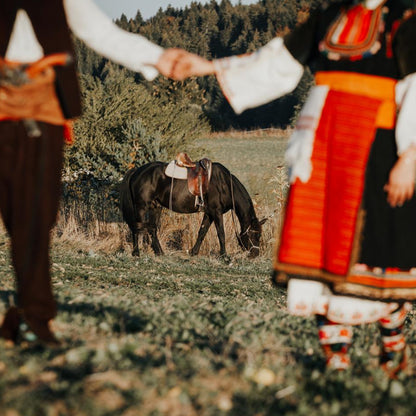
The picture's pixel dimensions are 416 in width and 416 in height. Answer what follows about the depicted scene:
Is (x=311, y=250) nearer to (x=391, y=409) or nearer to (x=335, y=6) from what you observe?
(x=391, y=409)

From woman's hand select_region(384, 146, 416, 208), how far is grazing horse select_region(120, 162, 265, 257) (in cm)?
889

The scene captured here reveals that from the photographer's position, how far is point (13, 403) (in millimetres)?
1893

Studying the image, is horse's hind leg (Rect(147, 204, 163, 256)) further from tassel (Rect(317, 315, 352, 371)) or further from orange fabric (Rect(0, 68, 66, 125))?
orange fabric (Rect(0, 68, 66, 125))

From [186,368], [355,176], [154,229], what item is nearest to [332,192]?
[355,176]

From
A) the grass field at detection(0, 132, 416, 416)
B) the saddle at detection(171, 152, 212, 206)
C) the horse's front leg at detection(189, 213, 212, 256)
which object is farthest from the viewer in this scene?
the horse's front leg at detection(189, 213, 212, 256)

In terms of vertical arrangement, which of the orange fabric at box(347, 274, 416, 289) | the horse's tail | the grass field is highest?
the orange fabric at box(347, 274, 416, 289)

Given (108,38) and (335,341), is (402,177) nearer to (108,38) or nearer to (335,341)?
(335,341)

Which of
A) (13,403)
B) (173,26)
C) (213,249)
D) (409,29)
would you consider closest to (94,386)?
(13,403)

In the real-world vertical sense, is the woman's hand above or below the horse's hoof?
above

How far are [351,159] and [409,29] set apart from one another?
0.63 metres

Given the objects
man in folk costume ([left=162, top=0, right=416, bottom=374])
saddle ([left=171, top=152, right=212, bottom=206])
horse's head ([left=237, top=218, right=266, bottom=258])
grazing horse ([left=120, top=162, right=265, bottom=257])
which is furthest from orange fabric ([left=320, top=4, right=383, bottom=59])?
horse's head ([left=237, top=218, right=266, bottom=258])

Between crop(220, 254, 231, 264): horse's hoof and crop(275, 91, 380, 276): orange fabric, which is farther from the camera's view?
crop(220, 254, 231, 264): horse's hoof

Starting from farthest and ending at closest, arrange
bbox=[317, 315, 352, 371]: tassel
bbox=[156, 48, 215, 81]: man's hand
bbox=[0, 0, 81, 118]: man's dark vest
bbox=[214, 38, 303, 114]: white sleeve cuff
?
bbox=[156, 48, 215, 81]: man's hand, bbox=[214, 38, 303, 114]: white sleeve cuff, bbox=[317, 315, 352, 371]: tassel, bbox=[0, 0, 81, 118]: man's dark vest

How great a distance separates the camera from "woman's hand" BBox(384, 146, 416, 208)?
245 centimetres
